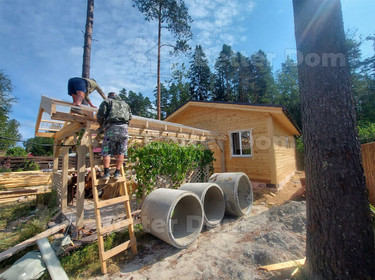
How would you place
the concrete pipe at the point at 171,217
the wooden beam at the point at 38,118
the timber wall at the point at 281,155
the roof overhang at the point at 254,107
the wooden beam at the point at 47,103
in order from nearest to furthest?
1. the concrete pipe at the point at 171,217
2. the wooden beam at the point at 47,103
3. the wooden beam at the point at 38,118
4. the roof overhang at the point at 254,107
5. the timber wall at the point at 281,155

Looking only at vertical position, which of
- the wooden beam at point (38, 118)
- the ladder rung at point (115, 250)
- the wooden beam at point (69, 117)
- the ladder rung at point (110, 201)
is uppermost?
the wooden beam at point (38, 118)

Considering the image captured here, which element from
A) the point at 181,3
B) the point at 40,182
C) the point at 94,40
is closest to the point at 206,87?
the point at 181,3

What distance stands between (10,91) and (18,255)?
2562cm

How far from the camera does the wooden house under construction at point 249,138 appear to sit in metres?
7.80

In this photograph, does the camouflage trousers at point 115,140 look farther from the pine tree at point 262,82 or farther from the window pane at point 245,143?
the pine tree at point 262,82

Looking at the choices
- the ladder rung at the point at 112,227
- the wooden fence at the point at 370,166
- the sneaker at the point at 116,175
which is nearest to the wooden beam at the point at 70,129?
the sneaker at the point at 116,175

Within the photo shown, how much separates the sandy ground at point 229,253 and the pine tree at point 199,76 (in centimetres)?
2540

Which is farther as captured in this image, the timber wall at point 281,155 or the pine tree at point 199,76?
the pine tree at point 199,76

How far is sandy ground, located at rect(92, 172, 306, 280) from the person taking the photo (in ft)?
8.71

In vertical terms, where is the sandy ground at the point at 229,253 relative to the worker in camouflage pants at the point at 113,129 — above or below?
below

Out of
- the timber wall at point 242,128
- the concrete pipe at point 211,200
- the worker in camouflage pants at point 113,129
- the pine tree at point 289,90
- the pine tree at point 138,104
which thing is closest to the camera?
the worker in camouflage pants at point 113,129

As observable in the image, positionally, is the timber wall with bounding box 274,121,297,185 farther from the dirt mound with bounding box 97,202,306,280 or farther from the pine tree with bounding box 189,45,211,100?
the pine tree with bounding box 189,45,211,100

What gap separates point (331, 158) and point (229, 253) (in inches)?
93.2

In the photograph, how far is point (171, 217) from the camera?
3.59 metres
